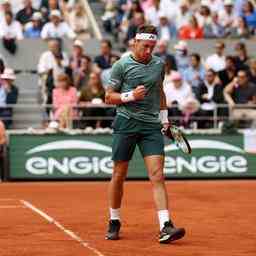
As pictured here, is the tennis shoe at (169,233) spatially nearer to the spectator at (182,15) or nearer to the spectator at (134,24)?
the spectator at (134,24)

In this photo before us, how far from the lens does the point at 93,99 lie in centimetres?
1997

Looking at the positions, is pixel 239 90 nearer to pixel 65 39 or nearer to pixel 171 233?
pixel 65 39

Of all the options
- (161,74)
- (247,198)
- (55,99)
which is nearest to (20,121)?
(55,99)

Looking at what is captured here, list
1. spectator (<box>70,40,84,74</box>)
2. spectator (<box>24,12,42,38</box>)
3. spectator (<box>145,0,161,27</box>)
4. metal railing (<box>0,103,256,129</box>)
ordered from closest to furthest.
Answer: metal railing (<box>0,103,256,129</box>) → spectator (<box>70,40,84,74</box>) → spectator (<box>24,12,42,38</box>) → spectator (<box>145,0,161,27</box>)

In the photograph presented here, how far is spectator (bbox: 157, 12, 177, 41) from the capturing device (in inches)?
937

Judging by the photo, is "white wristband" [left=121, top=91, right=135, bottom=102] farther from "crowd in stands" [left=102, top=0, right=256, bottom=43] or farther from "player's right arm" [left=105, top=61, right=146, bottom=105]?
"crowd in stands" [left=102, top=0, right=256, bottom=43]

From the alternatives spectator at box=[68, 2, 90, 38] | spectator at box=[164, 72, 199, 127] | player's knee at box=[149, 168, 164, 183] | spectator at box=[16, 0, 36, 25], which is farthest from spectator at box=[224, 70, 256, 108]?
player's knee at box=[149, 168, 164, 183]

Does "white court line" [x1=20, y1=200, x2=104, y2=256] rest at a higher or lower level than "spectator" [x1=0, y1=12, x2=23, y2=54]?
lower

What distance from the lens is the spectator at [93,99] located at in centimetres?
1988

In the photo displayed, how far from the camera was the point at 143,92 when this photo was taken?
32.6 feet

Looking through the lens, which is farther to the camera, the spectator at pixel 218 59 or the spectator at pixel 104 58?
the spectator at pixel 218 59

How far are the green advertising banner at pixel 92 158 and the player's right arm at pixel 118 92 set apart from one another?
9.11 metres

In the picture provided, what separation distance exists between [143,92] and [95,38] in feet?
46.1

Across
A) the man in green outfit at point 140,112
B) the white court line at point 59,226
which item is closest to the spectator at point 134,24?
the white court line at point 59,226
